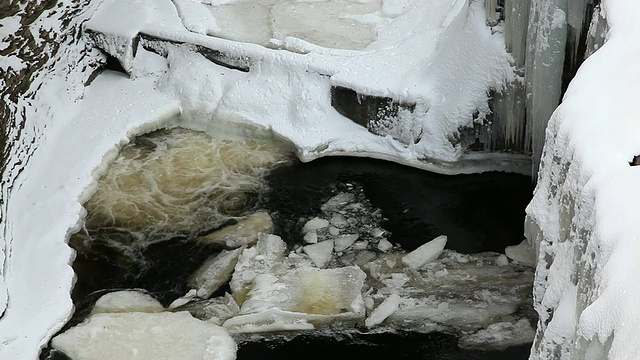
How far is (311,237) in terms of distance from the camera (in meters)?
6.54

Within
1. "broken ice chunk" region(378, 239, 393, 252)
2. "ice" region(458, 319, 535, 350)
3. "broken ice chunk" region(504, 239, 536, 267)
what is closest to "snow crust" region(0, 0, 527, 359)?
"broken ice chunk" region(378, 239, 393, 252)

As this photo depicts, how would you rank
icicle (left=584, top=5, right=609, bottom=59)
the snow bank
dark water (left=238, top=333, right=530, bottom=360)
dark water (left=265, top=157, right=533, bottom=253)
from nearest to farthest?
1. the snow bank
2. icicle (left=584, top=5, right=609, bottom=59)
3. dark water (left=238, top=333, right=530, bottom=360)
4. dark water (left=265, top=157, right=533, bottom=253)

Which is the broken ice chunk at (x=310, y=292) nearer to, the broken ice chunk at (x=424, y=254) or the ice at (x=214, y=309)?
the ice at (x=214, y=309)

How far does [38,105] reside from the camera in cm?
754

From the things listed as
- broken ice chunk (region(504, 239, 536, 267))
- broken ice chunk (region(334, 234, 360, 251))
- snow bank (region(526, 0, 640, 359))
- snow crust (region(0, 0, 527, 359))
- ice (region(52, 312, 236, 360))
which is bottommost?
ice (region(52, 312, 236, 360))

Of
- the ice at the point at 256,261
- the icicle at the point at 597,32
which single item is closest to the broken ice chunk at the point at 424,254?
the ice at the point at 256,261

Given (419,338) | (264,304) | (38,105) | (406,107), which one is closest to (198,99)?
(38,105)

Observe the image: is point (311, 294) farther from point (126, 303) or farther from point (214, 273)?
point (126, 303)

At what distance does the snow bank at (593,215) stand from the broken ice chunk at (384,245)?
159 cm

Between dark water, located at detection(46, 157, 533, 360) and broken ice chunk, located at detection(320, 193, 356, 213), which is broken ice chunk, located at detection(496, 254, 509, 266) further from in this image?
broken ice chunk, located at detection(320, 193, 356, 213)

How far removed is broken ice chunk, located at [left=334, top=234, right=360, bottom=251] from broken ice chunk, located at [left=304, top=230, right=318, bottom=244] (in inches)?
6.0

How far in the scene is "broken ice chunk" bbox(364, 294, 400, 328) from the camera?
5742 mm

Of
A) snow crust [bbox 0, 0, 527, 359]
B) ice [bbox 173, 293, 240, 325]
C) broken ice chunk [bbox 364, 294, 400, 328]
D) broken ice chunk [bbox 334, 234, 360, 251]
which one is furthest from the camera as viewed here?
snow crust [bbox 0, 0, 527, 359]

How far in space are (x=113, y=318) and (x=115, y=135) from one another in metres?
2.18
